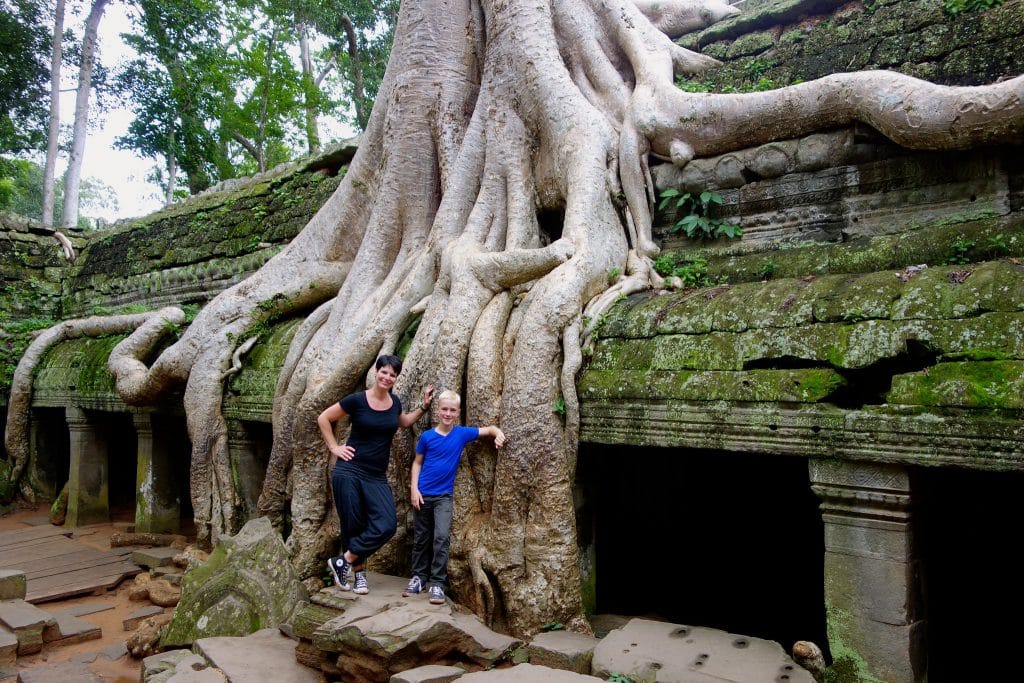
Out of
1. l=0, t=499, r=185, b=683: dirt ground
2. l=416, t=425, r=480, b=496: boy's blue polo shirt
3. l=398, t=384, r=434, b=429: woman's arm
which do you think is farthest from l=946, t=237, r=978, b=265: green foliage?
l=0, t=499, r=185, b=683: dirt ground

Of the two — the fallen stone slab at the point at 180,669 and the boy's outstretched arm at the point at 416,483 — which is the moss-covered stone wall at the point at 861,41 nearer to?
the boy's outstretched arm at the point at 416,483

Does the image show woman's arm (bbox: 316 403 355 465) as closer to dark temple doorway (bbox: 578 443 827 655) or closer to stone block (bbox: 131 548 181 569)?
dark temple doorway (bbox: 578 443 827 655)

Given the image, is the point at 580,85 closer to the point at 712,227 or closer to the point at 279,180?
the point at 712,227

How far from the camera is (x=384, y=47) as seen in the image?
50.8ft

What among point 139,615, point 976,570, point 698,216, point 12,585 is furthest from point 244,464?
point 976,570

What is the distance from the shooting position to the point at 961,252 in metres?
3.62

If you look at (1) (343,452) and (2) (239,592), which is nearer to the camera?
(1) (343,452)

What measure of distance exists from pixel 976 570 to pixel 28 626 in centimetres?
596

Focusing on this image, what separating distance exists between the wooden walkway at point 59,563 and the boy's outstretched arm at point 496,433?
417 cm

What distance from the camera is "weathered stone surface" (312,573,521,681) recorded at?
3.36 metres

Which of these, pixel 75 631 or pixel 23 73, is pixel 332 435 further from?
pixel 23 73

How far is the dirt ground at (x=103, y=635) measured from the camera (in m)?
4.57

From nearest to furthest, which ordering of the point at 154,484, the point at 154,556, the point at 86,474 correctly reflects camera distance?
the point at 154,556 → the point at 154,484 → the point at 86,474

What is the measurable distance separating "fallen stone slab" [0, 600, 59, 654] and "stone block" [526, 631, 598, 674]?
3.41 m
